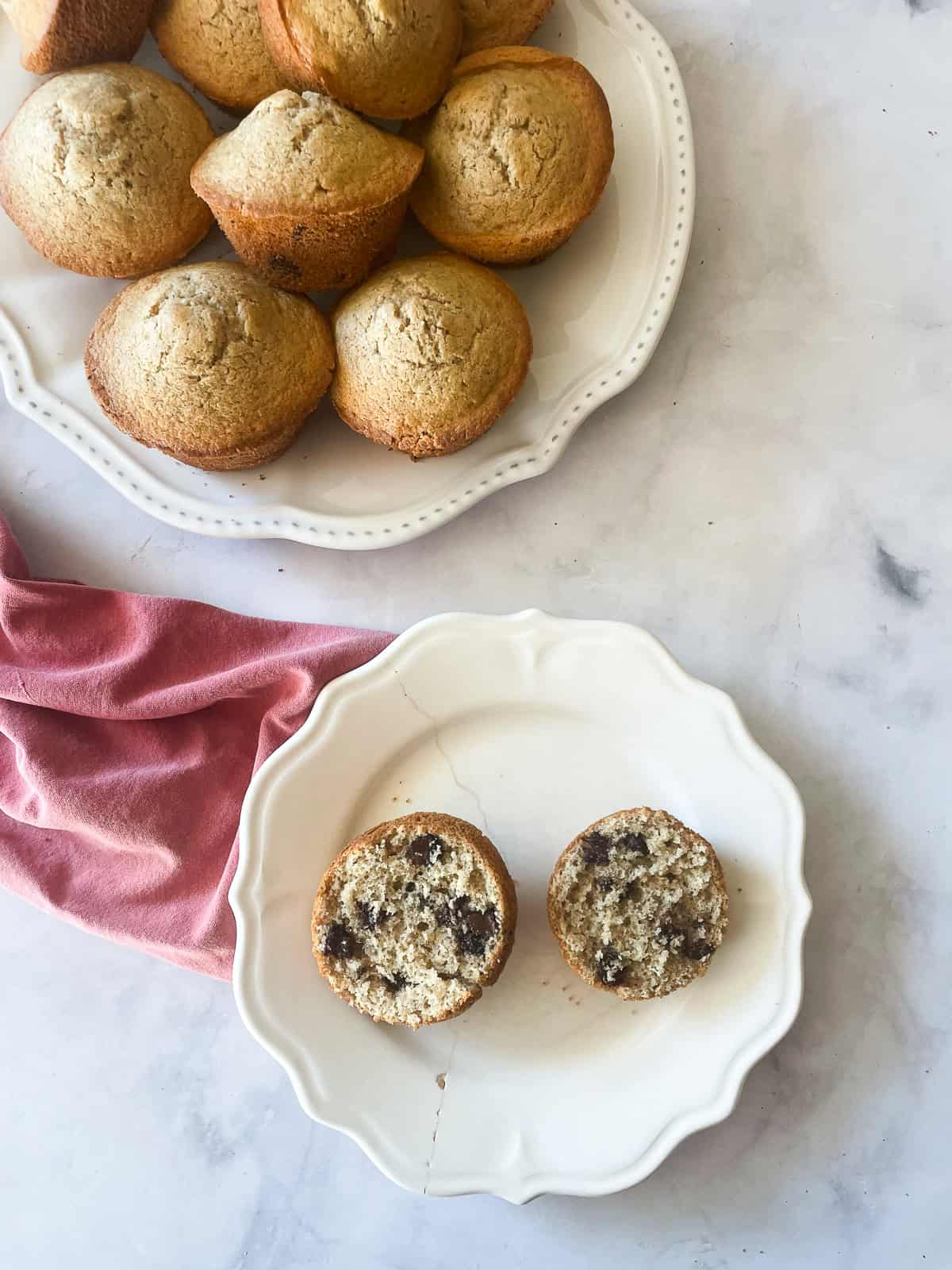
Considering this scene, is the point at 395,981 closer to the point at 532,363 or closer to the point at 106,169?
the point at 532,363

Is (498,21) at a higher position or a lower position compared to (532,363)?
higher

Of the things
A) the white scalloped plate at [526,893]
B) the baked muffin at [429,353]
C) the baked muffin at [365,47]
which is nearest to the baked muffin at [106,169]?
the baked muffin at [365,47]

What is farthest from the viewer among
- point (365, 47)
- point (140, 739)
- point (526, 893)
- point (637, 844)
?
point (140, 739)

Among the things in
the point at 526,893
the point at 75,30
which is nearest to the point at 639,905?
the point at 526,893

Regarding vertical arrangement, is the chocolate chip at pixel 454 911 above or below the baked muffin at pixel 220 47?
below

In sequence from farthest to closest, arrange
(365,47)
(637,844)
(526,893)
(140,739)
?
(140,739) < (526,893) < (637,844) < (365,47)

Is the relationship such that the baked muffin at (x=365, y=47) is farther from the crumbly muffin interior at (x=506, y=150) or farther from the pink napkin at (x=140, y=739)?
the pink napkin at (x=140, y=739)

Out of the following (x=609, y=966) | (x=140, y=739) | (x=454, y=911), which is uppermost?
(x=140, y=739)
